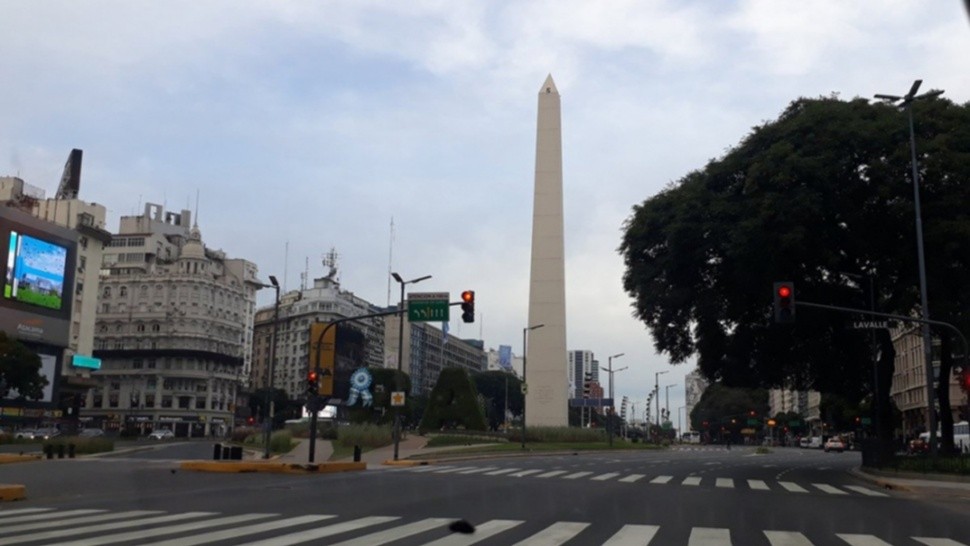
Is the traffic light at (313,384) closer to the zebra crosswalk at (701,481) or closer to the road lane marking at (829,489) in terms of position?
the zebra crosswalk at (701,481)

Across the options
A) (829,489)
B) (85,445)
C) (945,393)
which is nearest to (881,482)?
(829,489)

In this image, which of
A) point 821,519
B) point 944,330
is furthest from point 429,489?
point 944,330

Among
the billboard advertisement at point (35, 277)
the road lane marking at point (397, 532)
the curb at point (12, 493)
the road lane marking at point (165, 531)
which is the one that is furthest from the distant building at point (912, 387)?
the road lane marking at point (165, 531)

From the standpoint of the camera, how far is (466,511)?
55.8ft

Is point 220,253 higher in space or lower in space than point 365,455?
higher

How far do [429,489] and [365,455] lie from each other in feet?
87.0

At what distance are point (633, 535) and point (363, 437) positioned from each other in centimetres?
4197

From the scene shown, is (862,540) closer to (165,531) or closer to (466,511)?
(466,511)

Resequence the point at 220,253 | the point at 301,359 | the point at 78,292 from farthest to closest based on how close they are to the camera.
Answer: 1. the point at 301,359
2. the point at 220,253
3. the point at 78,292

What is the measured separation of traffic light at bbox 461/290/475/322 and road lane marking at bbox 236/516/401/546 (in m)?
15.8

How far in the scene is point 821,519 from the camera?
16.7 m

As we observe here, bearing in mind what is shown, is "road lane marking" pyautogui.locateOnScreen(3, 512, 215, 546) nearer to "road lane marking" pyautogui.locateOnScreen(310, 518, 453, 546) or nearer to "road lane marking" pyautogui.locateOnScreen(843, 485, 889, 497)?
"road lane marking" pyautogui.locateOnScreen(310, 518, 453, 546)

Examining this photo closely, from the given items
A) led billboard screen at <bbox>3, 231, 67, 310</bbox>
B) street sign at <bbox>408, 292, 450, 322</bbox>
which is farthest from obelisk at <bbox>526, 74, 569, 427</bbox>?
led billboard screen at <bbox>3, 231, 67, 310</bbox>

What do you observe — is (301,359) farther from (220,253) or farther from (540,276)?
(540,276)
